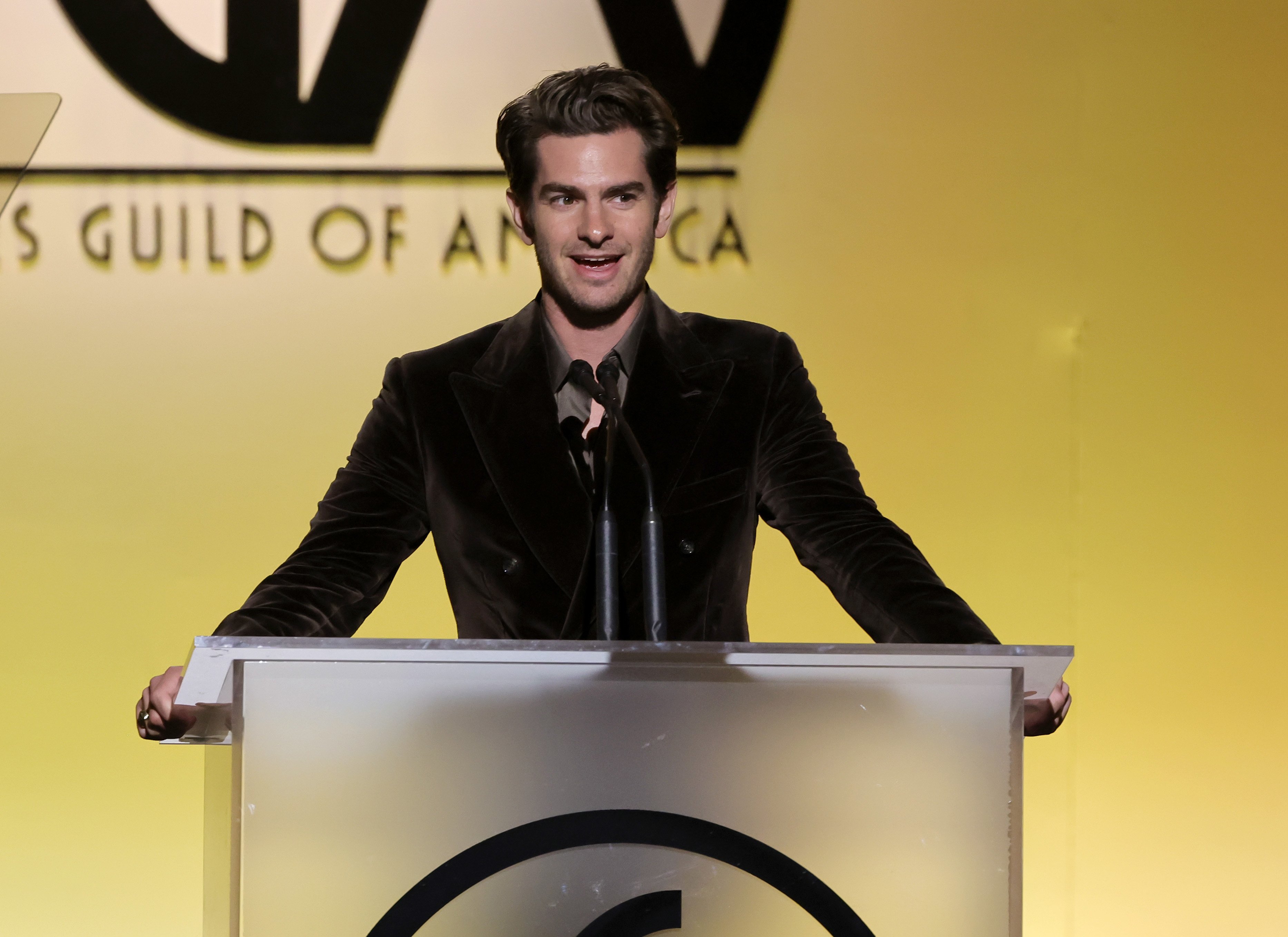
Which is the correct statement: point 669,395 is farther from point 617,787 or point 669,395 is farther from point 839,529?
point 617,787

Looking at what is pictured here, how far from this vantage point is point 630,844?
998 millimetres

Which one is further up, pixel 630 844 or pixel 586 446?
pixel 586 446

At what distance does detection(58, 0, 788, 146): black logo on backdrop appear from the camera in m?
2.50

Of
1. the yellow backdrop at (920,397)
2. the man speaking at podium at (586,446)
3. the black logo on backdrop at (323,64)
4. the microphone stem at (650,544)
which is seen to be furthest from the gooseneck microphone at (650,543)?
the black logo on backdrop at (323,64)

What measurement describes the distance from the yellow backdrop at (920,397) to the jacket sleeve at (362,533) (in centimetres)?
54

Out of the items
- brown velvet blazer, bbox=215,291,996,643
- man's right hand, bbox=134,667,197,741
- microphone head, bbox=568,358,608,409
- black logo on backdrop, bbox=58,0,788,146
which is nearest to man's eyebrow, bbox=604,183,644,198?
brown velvet blazer, bbox=215,291,996,643

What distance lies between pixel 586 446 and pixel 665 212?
0.62 meters

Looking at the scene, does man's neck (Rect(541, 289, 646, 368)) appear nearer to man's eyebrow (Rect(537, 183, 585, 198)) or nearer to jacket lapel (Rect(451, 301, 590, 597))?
jacket lapel (Rect(451, 301, 590, 597))

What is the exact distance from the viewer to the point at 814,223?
2543mm

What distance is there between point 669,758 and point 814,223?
68.9 inches

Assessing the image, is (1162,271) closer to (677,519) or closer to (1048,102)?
(1048,102)

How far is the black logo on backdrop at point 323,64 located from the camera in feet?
8.20

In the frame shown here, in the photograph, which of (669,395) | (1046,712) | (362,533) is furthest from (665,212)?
(1046,712)

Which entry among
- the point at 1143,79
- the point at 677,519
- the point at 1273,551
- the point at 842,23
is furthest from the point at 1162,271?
the point at 677,519
